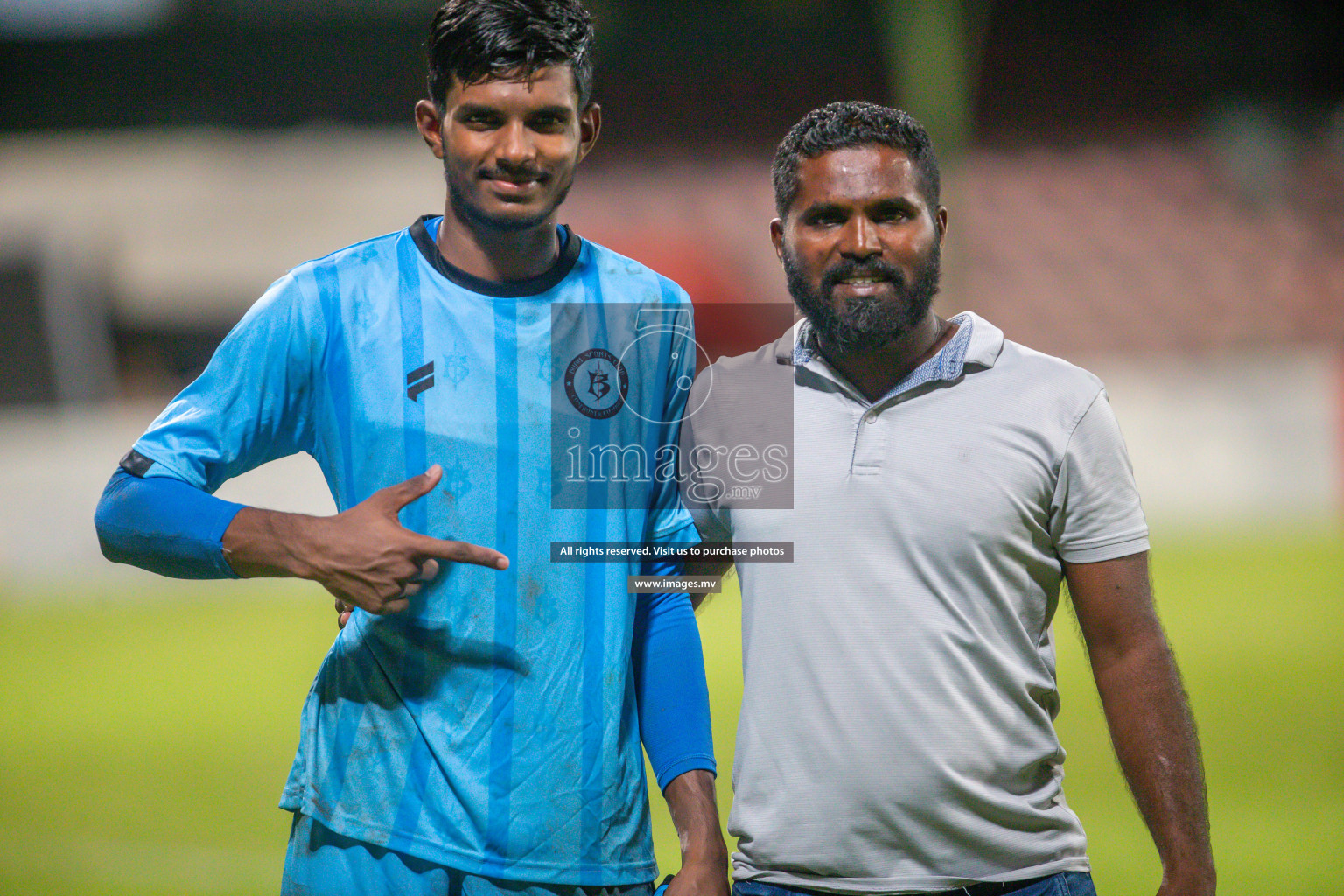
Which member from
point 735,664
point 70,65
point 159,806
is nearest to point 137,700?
point 159,806

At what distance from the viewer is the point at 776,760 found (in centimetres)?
200

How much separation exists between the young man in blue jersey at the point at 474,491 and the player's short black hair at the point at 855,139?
35cm

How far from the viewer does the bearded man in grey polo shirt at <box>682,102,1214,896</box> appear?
77.1 inches

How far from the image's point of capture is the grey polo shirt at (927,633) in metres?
1.96

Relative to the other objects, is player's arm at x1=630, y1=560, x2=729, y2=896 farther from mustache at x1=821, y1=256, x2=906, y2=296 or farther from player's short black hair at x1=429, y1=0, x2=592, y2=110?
player's short black hair at x1=429, y1=0, x2=592, y2=110

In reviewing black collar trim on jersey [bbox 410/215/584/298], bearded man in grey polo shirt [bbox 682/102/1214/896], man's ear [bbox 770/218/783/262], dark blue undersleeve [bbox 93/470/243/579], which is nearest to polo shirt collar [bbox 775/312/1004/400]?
bearded man in grey polo shirt [bbox 682/102/1214/896]

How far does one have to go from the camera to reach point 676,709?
2164 mm

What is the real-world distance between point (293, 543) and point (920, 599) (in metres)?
0.92

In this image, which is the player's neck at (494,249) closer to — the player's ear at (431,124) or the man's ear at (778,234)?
the player's ear at (431,124)

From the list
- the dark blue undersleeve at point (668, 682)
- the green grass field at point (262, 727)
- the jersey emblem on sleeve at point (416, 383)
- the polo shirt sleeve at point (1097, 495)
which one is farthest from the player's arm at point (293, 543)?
the green grass field at point (262, 727)

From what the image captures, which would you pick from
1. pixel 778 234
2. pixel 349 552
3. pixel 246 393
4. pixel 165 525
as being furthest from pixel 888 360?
pixel 165 525

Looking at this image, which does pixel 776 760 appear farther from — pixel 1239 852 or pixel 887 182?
pixel 1239 852

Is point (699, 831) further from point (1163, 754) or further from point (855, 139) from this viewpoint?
point (855, 139)

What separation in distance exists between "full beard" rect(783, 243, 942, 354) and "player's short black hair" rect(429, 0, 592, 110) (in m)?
0.50
